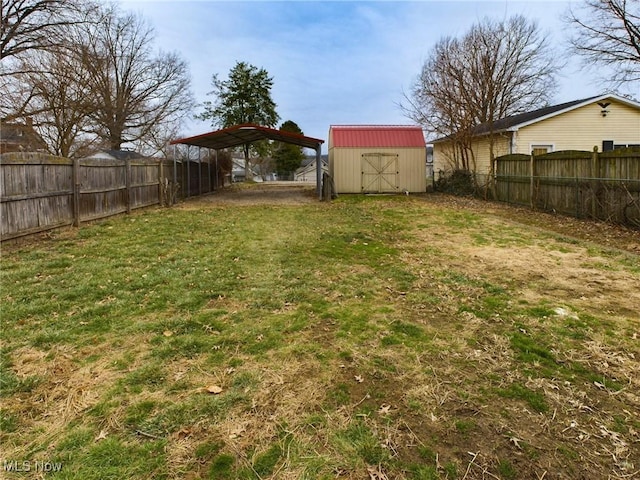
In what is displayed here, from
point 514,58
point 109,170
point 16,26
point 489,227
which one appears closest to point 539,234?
point 489,227

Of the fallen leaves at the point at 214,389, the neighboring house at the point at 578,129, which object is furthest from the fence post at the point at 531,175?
the fallen leaves at the point at 214,389

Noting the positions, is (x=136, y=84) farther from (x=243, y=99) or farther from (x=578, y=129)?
(x=578, y=129)

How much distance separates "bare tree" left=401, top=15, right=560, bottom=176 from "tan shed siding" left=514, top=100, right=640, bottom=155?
176cm

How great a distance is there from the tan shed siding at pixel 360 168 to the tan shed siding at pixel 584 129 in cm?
413

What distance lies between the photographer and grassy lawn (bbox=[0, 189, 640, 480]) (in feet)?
6.86

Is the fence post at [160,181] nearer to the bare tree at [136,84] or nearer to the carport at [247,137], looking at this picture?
the carport at [247,137]

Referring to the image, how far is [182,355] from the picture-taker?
124 inches

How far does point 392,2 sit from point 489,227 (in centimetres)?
720

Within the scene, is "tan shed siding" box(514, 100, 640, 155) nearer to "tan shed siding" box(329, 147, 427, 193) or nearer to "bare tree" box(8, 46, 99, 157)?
"tan shed siding" box(329, 147, 427, 193)

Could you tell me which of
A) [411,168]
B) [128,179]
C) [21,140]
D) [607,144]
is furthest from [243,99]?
[607,144]

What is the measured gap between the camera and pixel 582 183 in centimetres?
987

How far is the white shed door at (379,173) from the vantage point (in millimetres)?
18484

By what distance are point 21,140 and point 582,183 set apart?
80.4ft

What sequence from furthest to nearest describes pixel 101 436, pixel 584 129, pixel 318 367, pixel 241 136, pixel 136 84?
1. pixel 136 84
2. pixel 241 136
3. pixel 584 129
4. pixel 318 367
5. pixel 101 436
